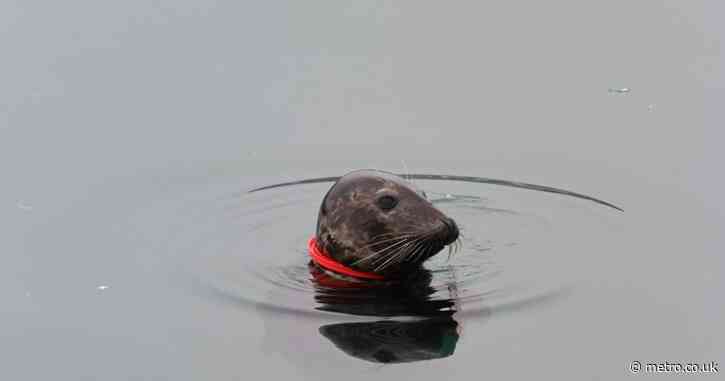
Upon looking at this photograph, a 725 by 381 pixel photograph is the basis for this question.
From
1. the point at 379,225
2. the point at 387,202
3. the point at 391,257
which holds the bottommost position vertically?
the point at 391,257

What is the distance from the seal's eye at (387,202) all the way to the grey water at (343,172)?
57 cm

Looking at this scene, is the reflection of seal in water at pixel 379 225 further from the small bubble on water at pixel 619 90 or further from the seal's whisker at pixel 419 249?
the small bubble on water at pixel 619 90

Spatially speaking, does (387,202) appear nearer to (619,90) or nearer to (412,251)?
(412,251)

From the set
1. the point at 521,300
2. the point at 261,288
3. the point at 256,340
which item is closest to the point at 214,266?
the point at 261,288

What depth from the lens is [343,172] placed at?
38.7ft

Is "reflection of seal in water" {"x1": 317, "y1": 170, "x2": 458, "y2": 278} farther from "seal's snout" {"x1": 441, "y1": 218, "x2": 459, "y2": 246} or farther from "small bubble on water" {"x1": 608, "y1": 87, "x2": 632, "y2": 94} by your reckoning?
"small bubble on water" {"x1": 608, "y1": 87, "x2": 632, "y2": 94}

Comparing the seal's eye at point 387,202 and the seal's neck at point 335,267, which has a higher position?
the seal's eye at point 387,202

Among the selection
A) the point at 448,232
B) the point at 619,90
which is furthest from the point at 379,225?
the point at 619,90

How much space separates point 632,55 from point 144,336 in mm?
6760

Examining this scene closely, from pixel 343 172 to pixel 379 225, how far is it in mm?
2050

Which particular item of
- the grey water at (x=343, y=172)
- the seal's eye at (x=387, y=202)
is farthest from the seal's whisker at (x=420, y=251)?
the seal's eye at (x=387, y=202)

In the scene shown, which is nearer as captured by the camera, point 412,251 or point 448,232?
point 448,232

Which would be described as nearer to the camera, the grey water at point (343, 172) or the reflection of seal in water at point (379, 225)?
the grey water at point (343, 172)

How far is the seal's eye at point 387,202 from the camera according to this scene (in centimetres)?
980
